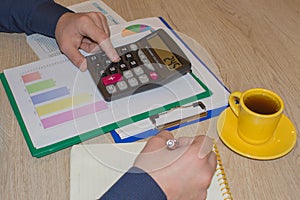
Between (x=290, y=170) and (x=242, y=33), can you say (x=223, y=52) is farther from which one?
(x=290, y=170)

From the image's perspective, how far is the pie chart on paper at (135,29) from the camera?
0.99m

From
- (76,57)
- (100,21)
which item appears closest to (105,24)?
(100,21)

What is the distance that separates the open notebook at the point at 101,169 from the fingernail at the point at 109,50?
0.64ft

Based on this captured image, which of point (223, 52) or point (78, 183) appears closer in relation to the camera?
point (78, 183)

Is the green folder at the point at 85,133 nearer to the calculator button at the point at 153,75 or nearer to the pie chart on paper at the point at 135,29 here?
the calculator button at the point at 153,75

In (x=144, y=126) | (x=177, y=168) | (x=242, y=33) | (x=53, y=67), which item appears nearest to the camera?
(x=177, y=168)

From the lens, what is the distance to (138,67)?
858mm

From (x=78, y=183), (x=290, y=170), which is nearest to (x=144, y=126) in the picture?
(x=78, y=183)

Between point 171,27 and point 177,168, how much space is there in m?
0.44

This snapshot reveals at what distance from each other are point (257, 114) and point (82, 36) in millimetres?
431

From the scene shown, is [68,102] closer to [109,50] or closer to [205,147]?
[109,50]

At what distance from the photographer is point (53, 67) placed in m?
0.90

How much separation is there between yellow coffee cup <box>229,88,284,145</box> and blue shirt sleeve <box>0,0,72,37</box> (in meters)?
0.46

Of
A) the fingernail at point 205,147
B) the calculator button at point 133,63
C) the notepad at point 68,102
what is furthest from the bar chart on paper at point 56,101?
the fingernail at point 205,147
